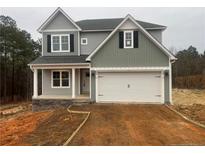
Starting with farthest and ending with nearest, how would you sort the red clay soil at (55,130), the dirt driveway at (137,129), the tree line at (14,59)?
the tree line at (14,59) < the red clay soil at (55,130) < the dirt driveway at (137,129)

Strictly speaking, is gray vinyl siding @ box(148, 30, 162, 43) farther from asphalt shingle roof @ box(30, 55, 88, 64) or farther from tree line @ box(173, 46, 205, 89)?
tree line @ box(173, 46, 205, 89)

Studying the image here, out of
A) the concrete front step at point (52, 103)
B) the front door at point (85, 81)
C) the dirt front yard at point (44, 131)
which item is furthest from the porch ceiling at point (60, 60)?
the dirt front yard at point (44, 131)

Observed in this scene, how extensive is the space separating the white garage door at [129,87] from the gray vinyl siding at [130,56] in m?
0.71

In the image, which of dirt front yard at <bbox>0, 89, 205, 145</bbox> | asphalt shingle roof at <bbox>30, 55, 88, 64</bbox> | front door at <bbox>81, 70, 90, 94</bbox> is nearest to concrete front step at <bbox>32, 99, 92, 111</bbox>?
dirt front yard at <bbox>0, 89, 205, 145</bbox>

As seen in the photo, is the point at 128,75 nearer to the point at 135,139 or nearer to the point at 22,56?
the point at 135,139

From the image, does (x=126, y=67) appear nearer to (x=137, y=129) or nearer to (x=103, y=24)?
(x=103, y=24)

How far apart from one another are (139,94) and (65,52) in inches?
251

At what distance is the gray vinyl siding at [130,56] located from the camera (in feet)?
58.5

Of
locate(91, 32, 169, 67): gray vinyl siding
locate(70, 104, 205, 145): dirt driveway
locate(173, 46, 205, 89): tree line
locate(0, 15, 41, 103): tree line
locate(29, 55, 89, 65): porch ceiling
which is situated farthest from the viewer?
locate(173, 46, 205, 89): tree line

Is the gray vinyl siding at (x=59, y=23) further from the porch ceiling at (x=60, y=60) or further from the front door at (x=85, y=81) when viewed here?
the front door at (x=85, y=81)

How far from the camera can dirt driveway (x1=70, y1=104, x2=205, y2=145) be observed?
934cm

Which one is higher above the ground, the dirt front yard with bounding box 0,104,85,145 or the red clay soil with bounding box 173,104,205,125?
the red clay soil with bounding box 173,104,205,125

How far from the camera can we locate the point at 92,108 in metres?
16.3

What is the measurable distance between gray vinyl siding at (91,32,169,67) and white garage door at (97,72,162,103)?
71cm
